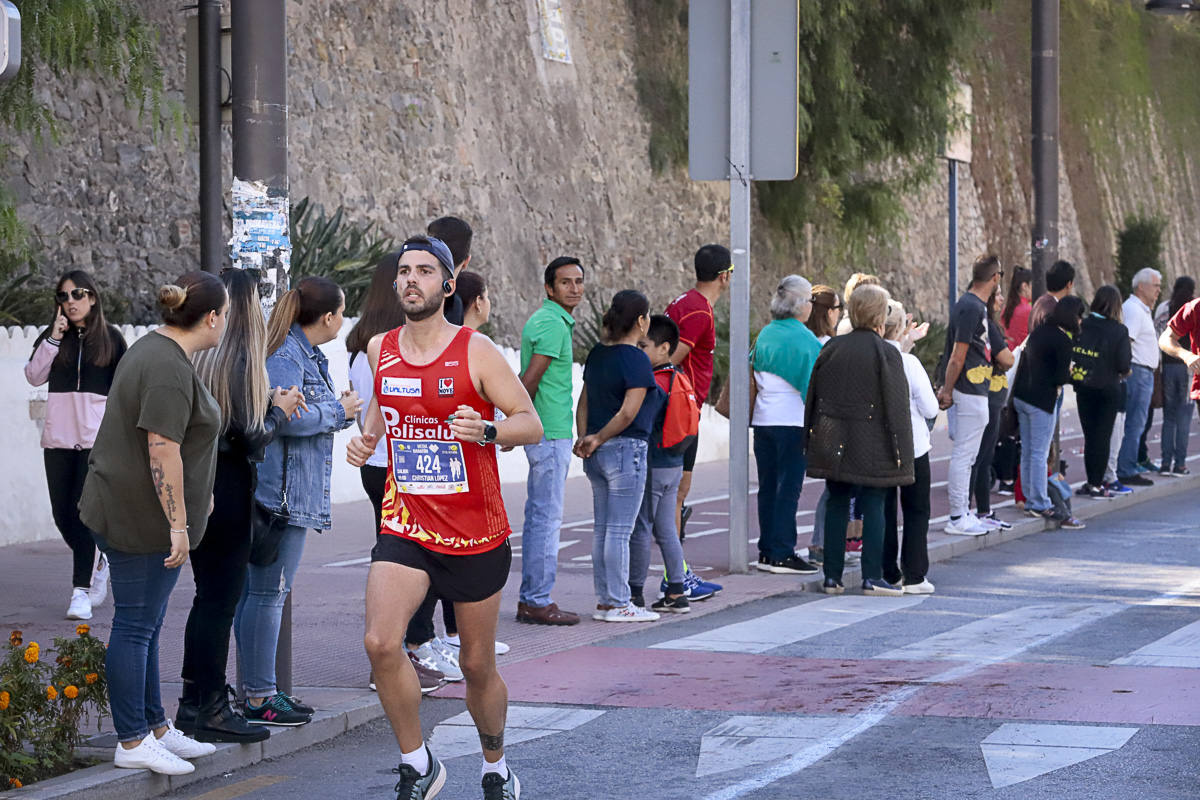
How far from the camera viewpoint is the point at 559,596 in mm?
11109

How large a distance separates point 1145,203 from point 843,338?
42.5m

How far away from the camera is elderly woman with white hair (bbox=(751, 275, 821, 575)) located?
1196 cm

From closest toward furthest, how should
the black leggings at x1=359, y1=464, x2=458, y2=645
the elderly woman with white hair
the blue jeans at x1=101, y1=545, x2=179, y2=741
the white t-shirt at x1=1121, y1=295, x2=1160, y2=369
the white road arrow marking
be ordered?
the blue jeans at x1=101, y1=545, x2=179, y2=741, the white road arrow marking, the black leggings at x1=359, y1=464, x2=458, y2=645, the elderly woman with white hair, the white t-shirt at x1=1121, y1=295, x2=1160, y2=369

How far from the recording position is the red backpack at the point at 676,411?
1033 cm

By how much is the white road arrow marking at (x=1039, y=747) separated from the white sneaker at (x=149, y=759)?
2.82m

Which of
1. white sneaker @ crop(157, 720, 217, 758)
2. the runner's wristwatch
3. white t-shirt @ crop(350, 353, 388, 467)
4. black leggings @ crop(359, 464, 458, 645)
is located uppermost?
white t-shirt @ crop(350, 353, 388, 467)

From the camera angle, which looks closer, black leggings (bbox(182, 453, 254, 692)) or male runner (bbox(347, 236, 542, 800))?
male runner (bbox(347, 236, 542, 800))

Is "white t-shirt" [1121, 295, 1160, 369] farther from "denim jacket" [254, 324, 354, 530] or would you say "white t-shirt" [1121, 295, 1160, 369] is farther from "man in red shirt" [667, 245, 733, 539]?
"denim jacket" [254, 324, 354, 530]

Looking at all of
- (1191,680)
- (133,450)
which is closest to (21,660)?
(133,450)

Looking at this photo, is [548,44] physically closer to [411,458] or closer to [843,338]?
[843,338]

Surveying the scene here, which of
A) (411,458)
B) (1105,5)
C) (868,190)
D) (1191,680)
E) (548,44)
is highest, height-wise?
(1105,5)

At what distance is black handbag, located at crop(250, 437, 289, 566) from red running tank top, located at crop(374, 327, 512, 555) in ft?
4.07

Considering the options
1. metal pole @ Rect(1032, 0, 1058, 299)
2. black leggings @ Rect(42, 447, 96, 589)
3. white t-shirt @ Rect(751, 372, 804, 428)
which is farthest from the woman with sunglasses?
metal pole @ Rect(1032, 0, 1058, 299)

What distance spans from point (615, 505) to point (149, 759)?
3.98 meters
